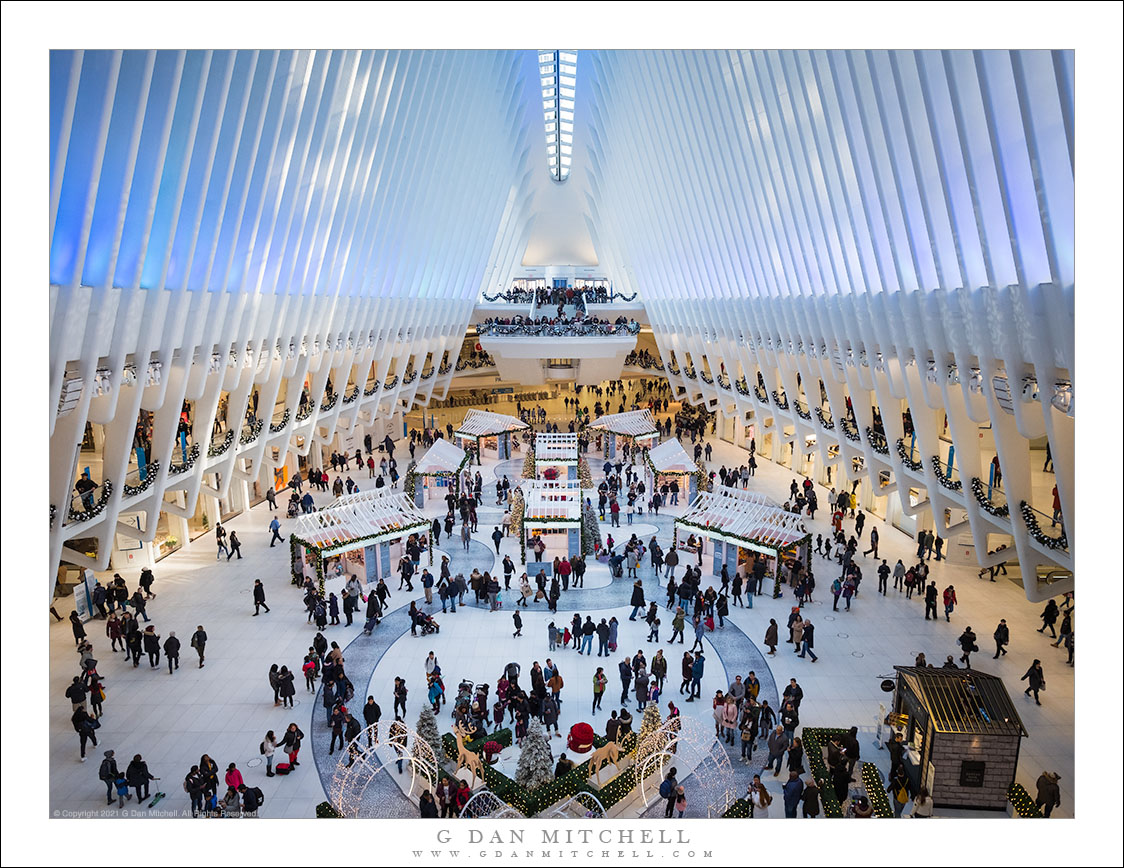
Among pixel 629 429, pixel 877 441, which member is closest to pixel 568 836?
pixel 877 441

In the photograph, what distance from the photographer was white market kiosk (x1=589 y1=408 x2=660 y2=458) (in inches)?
1227

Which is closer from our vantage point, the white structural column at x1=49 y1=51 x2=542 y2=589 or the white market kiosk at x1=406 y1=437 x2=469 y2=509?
the white structural column at x1=49 y1=51 x2=542 y2=589

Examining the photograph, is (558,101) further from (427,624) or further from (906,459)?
(427,624)

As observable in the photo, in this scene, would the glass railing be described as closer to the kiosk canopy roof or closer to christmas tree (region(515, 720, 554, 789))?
the kiosk canopy roof

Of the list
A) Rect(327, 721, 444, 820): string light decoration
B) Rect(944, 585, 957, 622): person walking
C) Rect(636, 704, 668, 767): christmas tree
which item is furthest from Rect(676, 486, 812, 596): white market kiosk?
Rect(327, 721, 444, 820): string light decoration

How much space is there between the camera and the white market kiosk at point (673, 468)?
24.6 meters

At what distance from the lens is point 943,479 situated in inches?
663

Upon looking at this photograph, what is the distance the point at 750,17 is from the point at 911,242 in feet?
33.6

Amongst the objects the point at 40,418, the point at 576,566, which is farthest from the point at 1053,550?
the point at 40,418

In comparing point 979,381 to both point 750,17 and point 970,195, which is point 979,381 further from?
point 750,17

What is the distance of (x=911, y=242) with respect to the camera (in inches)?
522

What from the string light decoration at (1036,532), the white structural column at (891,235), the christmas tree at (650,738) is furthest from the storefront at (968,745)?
the string light decoration at (1036,532)

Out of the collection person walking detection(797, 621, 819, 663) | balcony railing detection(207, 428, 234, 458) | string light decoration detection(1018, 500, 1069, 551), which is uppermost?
balcony railing detection(207, 428, 234, 458)

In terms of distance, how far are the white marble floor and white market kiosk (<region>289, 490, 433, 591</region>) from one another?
0.76 m
